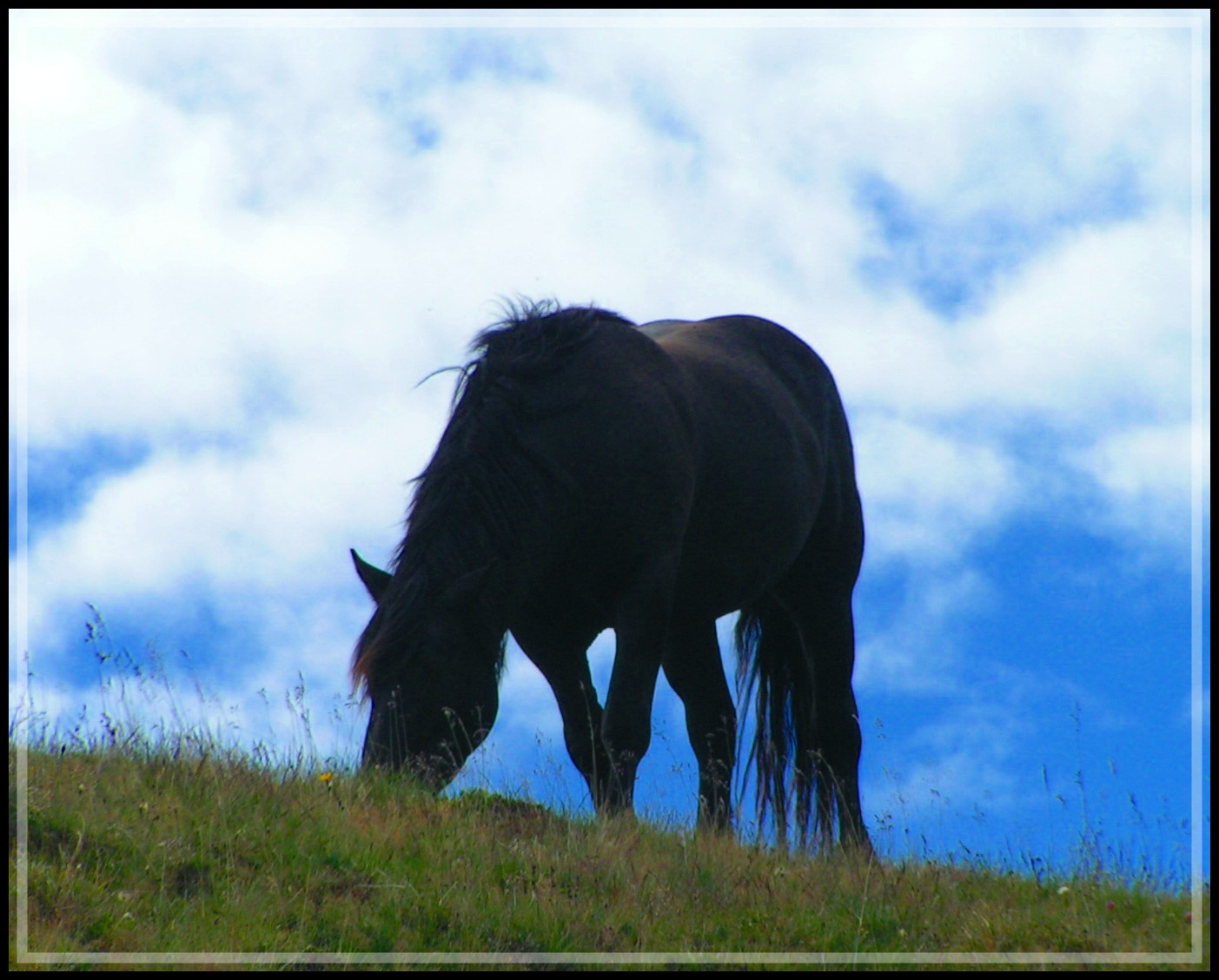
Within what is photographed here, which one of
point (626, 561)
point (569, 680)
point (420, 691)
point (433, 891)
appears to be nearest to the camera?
point (433, 891)

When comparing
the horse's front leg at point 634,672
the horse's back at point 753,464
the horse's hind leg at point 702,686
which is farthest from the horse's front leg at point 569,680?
the horse's hind leg at point 702,686

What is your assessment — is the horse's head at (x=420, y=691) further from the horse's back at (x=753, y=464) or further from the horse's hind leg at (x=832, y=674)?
the horse's hind leg at (x=832, y=674)

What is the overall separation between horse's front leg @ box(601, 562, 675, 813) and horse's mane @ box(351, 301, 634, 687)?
596mm

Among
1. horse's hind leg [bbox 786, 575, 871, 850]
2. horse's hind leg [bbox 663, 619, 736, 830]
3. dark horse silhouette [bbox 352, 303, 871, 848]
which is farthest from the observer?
horse's hind leg [bbox 786, 575, 871, 850]

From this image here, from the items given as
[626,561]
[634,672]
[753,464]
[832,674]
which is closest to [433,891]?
[634,672]

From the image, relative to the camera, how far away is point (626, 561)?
657 centimetres

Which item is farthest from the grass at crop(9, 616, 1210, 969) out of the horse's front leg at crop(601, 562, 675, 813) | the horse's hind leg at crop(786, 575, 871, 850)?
the horse's hind leg at crop(786, 575, 871, 850)

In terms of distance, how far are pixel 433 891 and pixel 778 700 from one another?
13.8ft

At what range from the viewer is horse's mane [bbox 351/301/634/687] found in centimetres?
591

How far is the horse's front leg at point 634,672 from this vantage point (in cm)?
633

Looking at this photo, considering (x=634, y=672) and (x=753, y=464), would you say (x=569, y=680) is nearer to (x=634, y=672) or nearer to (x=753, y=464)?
(x=634, y=672)

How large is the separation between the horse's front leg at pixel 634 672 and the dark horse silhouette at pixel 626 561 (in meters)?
0.01

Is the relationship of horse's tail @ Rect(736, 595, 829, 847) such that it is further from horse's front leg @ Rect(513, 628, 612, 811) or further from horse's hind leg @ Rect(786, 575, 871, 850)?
horse's front leg @ Rect(513, 628, 612, 811)

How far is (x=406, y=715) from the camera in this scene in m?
5.75
